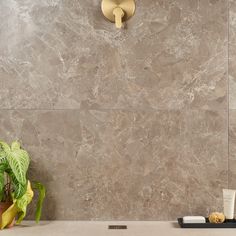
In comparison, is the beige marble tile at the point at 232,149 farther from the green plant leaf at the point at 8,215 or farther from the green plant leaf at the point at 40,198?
the green plant leaf at the point at 8,215

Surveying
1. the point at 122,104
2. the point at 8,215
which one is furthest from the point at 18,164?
the point at 122,104

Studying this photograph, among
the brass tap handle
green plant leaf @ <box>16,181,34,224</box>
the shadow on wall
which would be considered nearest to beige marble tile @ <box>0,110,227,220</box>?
the shadow on wall

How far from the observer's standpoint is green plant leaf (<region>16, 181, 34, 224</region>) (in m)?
1.80

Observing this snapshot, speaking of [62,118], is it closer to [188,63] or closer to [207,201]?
[188,63]

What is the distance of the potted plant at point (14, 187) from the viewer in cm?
176

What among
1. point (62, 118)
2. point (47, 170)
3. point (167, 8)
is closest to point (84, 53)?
point (62, 118)

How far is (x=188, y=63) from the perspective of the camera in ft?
6.56

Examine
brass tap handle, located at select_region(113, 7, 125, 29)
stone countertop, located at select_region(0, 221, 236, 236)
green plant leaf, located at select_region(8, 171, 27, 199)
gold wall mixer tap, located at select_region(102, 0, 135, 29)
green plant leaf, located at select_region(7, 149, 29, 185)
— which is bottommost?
stone countertop, located at select_region(0, 221, 236, 236)

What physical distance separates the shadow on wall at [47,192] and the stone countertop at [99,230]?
1.7 inches

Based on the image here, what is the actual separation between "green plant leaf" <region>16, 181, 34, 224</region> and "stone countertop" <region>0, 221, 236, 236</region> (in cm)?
→ 5

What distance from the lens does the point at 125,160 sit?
200cm

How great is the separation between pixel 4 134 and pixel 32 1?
0.66 metres

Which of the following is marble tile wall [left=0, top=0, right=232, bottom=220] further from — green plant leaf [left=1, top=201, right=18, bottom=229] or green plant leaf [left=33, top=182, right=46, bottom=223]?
green plant leaf [left=1, top=201, right=18, bottom=229]

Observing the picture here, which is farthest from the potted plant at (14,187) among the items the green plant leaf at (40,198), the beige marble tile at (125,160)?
the beige marble tile at (125,160)
